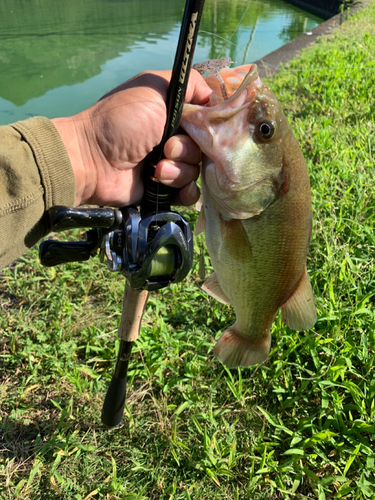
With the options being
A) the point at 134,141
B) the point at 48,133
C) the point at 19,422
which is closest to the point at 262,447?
the point at 19,422

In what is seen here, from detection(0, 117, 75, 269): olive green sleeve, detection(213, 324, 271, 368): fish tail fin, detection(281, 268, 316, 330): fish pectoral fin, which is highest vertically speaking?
detection(0, 117, 75, 269): olive green sleeve

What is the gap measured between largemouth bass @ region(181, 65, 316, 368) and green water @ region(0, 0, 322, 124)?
12.2 ft

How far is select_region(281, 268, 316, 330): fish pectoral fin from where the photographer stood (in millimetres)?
1728

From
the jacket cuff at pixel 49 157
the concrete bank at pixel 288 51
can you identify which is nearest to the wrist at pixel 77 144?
the jacket cuff at pixel 49 157

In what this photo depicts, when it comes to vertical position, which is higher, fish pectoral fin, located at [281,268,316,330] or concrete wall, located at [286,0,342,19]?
concrete wall, located at [286,0,342,19]

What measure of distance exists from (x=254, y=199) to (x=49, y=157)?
33.2 inches

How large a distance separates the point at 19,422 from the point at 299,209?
6.64 feet

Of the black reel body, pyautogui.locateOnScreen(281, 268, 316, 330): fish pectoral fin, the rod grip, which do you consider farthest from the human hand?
the rod grip

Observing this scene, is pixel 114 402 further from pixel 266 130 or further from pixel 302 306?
pixel 266 130

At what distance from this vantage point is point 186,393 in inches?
96.5

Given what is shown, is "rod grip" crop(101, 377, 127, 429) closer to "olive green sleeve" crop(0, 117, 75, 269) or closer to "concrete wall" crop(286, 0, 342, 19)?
"olive green sleeve" crop(0, 117, 75, 269)

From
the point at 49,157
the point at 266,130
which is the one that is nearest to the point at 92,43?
the point at 49,157

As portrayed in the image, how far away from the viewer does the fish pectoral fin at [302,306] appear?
173 cm

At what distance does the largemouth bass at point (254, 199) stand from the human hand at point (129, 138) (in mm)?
105
